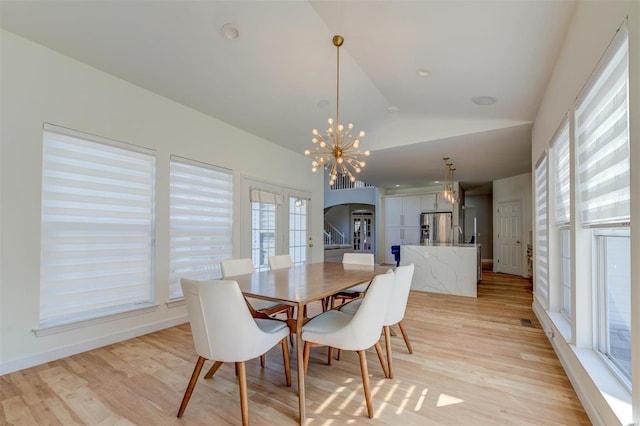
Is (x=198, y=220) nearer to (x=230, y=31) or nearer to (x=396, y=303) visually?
(x=230, y=31)

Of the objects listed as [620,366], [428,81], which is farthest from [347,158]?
[620,366]

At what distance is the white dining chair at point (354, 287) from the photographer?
3.34 metres

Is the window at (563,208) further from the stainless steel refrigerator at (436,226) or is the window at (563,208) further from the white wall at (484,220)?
the white wall at (484,220)

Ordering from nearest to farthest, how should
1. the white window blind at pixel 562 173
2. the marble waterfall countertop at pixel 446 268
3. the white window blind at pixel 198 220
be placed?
1. the white window blind at pixel 562 173
2. the white window blind at pixel 198 220
3. the marble waterfall countertop at pixel 446 268

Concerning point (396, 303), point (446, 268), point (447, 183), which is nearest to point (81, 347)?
point (396, 303)

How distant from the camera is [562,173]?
278cm

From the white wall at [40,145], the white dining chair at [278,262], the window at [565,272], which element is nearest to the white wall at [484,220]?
the window at [565,272]

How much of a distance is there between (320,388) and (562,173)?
2889 millimetres

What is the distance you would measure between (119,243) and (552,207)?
4.62 metres

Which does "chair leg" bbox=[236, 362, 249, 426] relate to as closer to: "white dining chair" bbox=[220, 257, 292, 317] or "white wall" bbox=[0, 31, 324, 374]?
"white dining chair" bbox=[220, 257, 292, 317]

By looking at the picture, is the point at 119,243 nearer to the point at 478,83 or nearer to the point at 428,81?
the point at 428,81

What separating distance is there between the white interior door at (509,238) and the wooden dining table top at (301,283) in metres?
6.27

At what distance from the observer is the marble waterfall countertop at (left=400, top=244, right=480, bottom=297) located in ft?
16.7

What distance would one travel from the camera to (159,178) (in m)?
3.48
